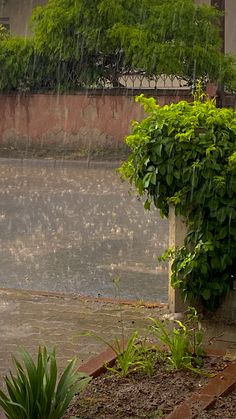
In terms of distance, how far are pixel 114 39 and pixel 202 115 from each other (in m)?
14.9

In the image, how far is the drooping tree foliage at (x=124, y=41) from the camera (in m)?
20.1

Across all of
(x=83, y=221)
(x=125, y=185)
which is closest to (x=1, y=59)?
(x=125, y=185)

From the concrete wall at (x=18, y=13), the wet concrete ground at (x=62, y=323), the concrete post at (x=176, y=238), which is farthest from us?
the concrete wall at (x=18, y=13)

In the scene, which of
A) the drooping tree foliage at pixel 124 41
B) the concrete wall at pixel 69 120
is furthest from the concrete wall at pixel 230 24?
the concrete wall at pixel 69 120

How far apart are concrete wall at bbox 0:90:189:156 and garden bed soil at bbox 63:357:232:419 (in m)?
16.1

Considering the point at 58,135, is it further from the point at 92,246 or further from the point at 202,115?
the point at 202,115

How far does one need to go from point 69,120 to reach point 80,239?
11417 millimetres

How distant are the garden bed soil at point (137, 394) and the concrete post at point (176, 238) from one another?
1331mm

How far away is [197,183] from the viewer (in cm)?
584

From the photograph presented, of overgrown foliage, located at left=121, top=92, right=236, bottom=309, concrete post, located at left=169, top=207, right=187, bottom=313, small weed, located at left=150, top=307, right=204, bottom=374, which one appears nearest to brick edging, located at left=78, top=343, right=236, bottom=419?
small weed, located at left=150, top=307, right=204, bottom=374

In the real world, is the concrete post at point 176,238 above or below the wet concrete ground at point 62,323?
above

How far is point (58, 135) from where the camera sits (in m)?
21.8

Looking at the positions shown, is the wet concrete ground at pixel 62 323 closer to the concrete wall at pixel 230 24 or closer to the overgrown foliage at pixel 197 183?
the overgrown foliage at pixel 197 183

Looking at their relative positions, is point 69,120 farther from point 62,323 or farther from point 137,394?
point 137,394
